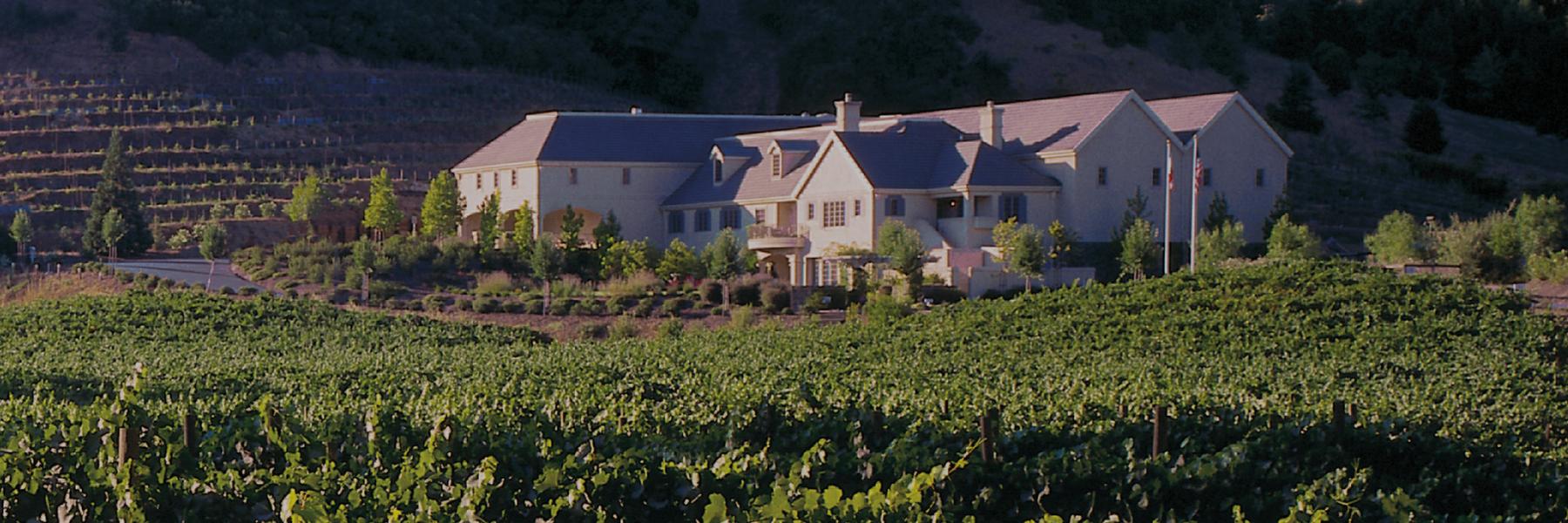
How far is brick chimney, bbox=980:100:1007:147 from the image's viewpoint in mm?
59500

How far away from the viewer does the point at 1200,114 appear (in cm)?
6044

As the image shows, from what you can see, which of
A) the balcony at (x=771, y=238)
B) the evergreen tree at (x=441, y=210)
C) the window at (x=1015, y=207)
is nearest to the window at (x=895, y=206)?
the window at (x=1015, y=207)

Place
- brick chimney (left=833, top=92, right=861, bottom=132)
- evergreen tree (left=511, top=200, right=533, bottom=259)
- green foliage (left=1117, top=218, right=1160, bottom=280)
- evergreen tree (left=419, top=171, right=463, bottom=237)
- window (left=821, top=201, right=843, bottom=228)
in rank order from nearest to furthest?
green foliage (left=1117, top=218, right=1160, bottom=280)
window (left=821, top=201, right=843, bottom=228)
evergreen tree (left=511, top=200, right=533, bottom=259)
brick chimney (left=833, top=92, right=861, bottom=132)
evergreen tree (left=419, top=171, right=463, bottom=237)

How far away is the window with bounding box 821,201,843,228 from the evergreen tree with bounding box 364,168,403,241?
1443 cm

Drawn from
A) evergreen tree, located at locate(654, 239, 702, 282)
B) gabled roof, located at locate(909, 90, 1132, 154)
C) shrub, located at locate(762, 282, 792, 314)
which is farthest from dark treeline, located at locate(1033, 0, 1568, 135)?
shrub, located at locate(762, 282, 792, 314)

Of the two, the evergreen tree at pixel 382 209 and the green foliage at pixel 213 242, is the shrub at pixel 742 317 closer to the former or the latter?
the evergreen tree at pixel 382 209

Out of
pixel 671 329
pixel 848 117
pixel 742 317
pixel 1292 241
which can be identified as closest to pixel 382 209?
pixel 848 117

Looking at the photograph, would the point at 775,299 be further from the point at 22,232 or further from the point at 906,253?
the point at 22,232

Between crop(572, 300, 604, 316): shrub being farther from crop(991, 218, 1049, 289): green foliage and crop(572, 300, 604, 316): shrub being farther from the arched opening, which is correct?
the arched opening

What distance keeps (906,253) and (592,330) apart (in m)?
9.03

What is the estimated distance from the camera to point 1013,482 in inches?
585

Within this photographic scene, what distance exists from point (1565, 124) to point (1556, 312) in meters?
58.6

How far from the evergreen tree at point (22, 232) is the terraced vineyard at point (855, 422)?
80.3ft

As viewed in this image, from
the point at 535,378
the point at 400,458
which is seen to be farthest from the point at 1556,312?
the point at 400,458
